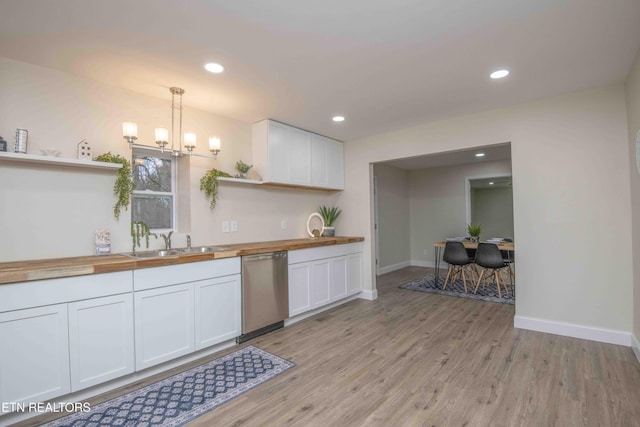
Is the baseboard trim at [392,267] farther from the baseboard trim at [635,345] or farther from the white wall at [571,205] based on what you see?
the baseboard trim at [635,345]

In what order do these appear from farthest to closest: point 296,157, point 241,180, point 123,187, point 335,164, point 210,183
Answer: point 335,164 < point 296,157 < point 241,180 < point 210,183 < point 123,187

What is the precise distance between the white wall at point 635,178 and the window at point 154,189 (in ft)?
13.8

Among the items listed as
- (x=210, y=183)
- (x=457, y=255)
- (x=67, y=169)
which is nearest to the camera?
(x=67, y=169)

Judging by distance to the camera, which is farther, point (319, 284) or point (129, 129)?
point (319, 284)

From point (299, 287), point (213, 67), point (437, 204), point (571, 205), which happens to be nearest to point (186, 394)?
point (299, 287)

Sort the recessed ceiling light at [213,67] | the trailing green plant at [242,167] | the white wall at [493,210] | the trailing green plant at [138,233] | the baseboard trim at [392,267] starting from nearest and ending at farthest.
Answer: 1. the recessed ceiling light at [213,67]
2. the trailing green plant at [138,233]
3. the trailing green plant at [242,167]
4. the baseboard trim at [392,267]
5. the white wall at [493,210]

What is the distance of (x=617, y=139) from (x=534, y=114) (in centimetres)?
72

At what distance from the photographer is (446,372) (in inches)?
94.3

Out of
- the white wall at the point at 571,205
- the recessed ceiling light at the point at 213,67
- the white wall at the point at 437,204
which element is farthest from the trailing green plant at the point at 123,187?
the white wall at the point at 437,204

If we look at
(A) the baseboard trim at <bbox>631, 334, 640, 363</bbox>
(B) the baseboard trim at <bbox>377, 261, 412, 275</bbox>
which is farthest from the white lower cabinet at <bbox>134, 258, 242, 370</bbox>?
(B) the baseboard trim at <bbox>377, 261, 412, 275</bbox>

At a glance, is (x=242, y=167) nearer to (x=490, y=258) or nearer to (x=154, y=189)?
(x=154, y=189)

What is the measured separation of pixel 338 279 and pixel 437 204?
4.08 m

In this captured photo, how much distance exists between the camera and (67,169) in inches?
98.0

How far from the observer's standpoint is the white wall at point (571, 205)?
9.32 feet
